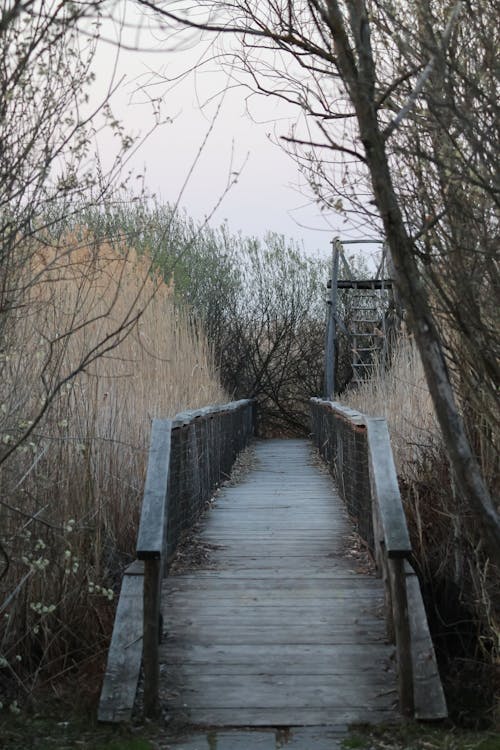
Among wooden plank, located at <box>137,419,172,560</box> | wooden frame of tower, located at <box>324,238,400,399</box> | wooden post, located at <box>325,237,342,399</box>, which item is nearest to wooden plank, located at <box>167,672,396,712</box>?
wooden plank, located at <box>137,419,172,560</box>

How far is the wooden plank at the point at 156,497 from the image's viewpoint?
12.9 feet

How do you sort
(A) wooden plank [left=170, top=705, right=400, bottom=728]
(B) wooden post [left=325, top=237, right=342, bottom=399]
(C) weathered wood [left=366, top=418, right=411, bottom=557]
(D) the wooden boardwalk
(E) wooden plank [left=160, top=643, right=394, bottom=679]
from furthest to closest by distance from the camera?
1. (B) wooden post [left=325, top=237, right=342, bottom=399]
2. (E) wooden plank [left=160, top=643, right=394, bottom=679]
3. (C) weathered wood [left=366, top=418, right=411, bottom=557]
4. (D) the wooden boardwalk
5. (A) wooden plank [left=170, top=705, right=400, bottom=728]

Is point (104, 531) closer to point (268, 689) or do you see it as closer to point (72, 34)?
point (268, 689)

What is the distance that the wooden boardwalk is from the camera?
3893mm

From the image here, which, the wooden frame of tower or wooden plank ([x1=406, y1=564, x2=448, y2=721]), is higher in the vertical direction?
the wooden frame of tower

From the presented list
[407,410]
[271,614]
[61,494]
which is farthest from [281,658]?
[407,410]

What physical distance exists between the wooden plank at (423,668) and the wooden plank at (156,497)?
1139mm

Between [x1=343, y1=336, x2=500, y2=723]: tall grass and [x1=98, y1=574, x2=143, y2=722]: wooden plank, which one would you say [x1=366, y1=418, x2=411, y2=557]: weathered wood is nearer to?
[x1=343, y1=336, x2=500, y2=723]: tall grass

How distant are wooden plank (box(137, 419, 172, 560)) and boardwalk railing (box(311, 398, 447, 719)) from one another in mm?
976

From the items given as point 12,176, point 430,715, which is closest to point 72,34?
point 12,176

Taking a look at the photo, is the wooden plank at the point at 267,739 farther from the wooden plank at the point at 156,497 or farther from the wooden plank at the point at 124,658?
the wooden plank at the point at 156,497

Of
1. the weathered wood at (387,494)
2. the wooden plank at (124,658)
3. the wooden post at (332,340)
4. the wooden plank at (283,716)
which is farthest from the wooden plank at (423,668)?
the wooden post at (332,340)

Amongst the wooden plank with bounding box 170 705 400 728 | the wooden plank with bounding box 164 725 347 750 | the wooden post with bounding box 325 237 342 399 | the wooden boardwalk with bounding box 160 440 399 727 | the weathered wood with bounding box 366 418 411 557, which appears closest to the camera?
the wooden plank with bounding box 164 725 347 750

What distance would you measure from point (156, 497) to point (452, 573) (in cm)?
181
